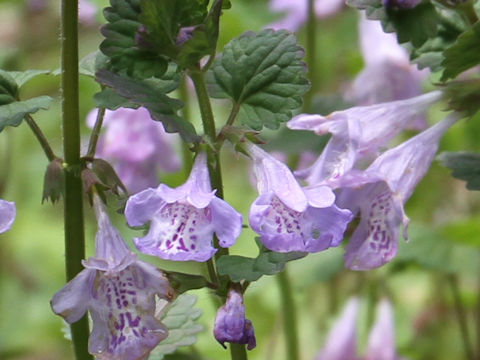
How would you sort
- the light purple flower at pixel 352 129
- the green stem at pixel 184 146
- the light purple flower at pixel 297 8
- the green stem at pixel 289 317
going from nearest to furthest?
1. the light purple flower at pixel 352 129
2. the green stem at pixel 184 146
3. the green stem at pixel 289 317
4. the light purple flower at pixel 297 8

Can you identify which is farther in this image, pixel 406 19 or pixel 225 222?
pixel 406 19

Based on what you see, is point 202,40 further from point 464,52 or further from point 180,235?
point 464,52

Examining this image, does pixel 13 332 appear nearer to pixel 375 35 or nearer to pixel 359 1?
pixel 375 35

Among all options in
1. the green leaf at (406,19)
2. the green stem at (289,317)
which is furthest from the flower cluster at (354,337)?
the green leaf at (406,19)

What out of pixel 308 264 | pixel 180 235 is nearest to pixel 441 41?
pixel 180 235

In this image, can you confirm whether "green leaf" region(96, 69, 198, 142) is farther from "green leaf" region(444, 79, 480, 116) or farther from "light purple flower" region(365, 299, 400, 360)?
"light purple flower" region(365, 299, 400, 360)

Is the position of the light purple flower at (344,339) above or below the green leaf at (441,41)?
below

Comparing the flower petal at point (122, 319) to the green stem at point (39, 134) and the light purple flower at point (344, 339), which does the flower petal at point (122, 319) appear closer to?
the green stem at point (39, 134)
